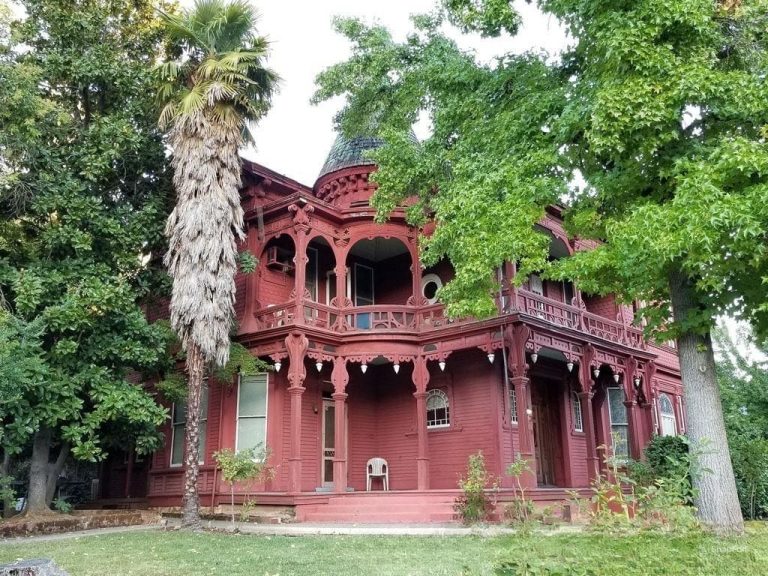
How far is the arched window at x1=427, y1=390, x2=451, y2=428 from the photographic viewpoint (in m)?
17.2

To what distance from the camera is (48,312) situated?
13195mm

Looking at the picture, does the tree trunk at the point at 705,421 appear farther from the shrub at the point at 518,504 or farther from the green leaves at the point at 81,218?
the green leaves at the point at 81,218

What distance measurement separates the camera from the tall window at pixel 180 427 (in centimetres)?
1720

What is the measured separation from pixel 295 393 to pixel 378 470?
4.00 m

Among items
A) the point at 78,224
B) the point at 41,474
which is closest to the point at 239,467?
the point at 41,474

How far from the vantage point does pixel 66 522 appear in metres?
13.4

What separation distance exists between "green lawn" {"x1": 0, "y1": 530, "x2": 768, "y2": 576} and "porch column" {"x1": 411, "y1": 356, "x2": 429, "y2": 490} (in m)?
4.71

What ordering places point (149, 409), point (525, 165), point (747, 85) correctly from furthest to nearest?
point (149, 409), point (525, 165), point (747, 85)

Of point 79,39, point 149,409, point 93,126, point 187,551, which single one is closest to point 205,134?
point 93,126

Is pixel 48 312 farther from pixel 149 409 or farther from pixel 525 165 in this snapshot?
pixel 525 165

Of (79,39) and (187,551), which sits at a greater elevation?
(79,39)

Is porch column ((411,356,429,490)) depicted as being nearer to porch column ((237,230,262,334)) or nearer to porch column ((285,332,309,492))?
porch column ((285,332,309,492))

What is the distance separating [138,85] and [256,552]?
1151 cm

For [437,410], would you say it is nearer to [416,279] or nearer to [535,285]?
[416,279]
